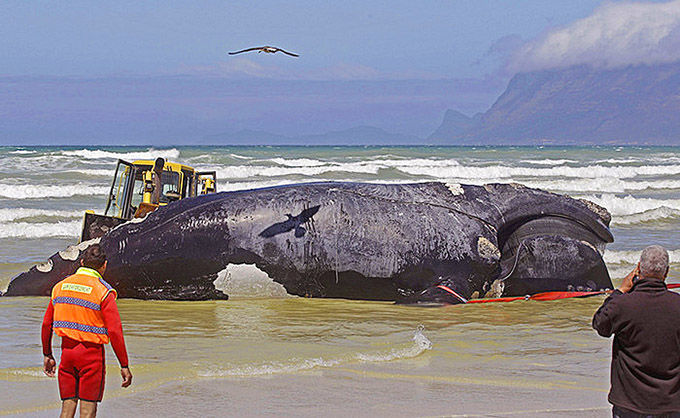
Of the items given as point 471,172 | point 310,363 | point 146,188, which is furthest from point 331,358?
point 471,172

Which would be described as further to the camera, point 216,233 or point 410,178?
point 410,178

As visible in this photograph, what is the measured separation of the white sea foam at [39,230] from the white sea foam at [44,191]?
1127 cm

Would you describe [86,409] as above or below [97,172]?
below

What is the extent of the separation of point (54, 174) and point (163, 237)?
31.9 metres

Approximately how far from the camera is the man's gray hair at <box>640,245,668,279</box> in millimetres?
4898

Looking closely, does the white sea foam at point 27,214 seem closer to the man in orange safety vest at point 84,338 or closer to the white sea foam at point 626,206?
the white sea foam at point 626,206

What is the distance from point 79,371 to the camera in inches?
217

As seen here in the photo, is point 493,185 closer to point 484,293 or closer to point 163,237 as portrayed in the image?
point 484,293

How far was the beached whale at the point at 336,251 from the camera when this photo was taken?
412 inches

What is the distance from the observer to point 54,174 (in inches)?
1590

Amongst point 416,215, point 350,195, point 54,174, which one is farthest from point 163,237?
point 54,174

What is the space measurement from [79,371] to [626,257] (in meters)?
11.2

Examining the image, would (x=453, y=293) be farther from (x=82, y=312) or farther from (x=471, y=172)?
(x=471, y=172)

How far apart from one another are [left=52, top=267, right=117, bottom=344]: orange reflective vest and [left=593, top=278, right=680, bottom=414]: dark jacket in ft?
9.78
